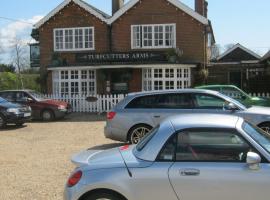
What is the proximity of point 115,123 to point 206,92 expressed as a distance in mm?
2505

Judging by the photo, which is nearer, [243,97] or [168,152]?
[168,152]

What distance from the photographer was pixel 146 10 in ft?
104

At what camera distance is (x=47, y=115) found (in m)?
24.3

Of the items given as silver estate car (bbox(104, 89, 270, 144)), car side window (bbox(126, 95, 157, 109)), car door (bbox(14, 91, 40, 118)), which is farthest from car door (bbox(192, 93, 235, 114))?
car door (bbox(14, 91, 40, 118))

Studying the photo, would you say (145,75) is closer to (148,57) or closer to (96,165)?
(148,57)

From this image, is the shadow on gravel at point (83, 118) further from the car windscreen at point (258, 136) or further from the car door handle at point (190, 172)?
the car door handle at point (190, 172)

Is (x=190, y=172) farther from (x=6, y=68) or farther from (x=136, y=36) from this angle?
(x=6, y=68)

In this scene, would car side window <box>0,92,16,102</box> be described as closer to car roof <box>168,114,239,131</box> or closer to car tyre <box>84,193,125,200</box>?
car roof <box>168,114,239,131</box>

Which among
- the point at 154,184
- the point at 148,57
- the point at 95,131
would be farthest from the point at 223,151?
the point at 148,57

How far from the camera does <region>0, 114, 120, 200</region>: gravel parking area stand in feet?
30.5

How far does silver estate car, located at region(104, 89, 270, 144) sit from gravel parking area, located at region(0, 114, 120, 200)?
3.35 feet

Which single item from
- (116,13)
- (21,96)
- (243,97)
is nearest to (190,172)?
(243,97)

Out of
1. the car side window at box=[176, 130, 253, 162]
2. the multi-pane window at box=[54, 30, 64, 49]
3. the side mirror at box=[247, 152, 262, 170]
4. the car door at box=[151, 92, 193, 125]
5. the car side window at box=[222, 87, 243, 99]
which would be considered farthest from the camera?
the multi-pane window at box=[54, 30, 64, 49]

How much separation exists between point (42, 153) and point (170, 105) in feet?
11.9
